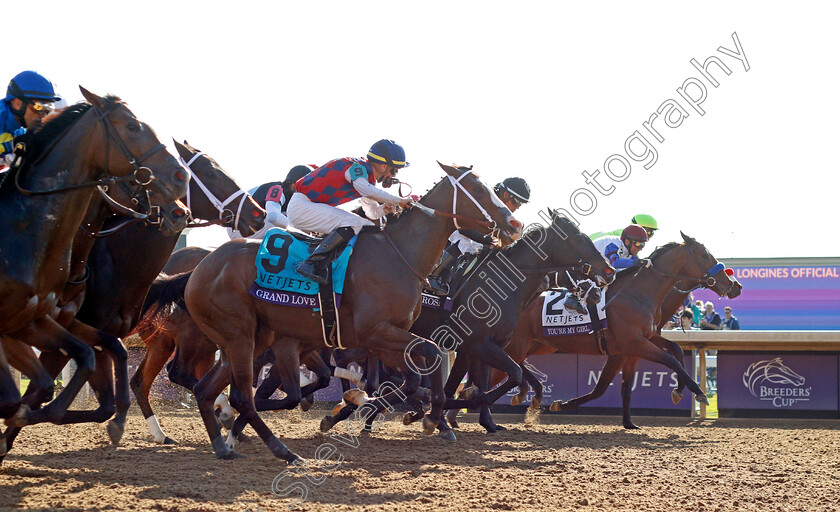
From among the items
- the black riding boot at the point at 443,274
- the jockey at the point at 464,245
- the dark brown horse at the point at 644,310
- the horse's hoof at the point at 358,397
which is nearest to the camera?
the horse's hoof at the point at 358,397

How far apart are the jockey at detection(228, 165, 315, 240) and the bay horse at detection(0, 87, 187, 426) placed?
7.58ft

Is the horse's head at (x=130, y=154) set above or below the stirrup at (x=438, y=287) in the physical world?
above

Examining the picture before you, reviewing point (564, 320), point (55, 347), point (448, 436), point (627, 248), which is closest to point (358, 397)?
point (448, 436)

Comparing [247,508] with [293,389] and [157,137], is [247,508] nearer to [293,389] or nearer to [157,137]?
[157,137]

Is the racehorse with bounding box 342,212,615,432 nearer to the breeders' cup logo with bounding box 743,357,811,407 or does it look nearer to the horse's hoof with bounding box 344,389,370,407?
the horse's hoof with bounding box 344,389,370,407

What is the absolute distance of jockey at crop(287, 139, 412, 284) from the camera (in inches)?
263

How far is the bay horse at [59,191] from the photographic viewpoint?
455 cm

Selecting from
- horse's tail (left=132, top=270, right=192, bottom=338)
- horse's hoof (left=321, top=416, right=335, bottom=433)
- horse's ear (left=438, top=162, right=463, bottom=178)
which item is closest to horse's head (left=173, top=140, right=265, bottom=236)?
horse's tail (left=132, top=270, right=192, bottom=338)

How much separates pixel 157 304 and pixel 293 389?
4.91ft

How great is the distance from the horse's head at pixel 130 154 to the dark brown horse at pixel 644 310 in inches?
249

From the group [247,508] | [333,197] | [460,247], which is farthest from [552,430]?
[247,508]

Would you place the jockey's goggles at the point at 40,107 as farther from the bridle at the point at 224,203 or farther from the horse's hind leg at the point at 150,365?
the horse's hind leg at the point at 150,365

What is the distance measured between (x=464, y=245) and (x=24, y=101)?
4.93 meters

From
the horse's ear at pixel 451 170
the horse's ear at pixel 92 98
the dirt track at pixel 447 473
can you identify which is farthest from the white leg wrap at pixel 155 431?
the horse's ear at pixel 92 98
